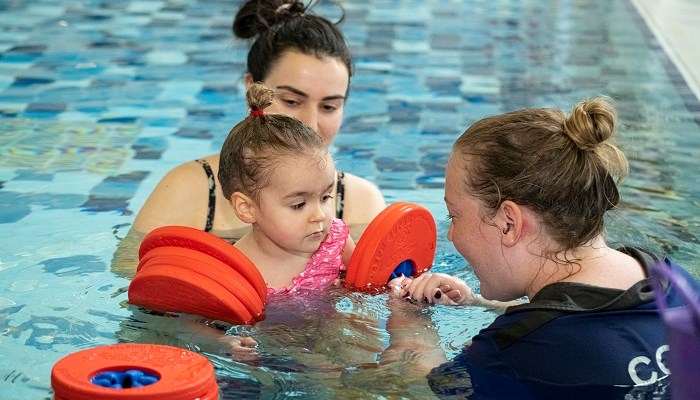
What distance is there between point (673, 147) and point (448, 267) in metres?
2.76

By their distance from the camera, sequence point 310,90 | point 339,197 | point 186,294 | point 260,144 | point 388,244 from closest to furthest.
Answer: point 186,294, point 260,144, point 388,244, point 310,90, point 339,197

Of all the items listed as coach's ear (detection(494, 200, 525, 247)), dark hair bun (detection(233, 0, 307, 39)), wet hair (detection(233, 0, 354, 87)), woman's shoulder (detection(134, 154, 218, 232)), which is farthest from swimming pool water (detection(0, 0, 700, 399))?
dark hair bun (detection(233, 0, 307, 39))

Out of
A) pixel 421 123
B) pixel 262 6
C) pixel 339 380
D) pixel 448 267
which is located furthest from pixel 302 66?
pixel 421 123

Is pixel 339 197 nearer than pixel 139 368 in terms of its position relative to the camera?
No

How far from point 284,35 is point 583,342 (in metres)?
2.27

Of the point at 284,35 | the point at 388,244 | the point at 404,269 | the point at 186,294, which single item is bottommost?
the point at 404,269

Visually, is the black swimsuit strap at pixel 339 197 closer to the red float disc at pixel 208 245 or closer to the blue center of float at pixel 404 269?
the blue center of float at pixel 404 269

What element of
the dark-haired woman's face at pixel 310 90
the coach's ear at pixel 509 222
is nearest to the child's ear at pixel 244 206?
the dark-haired woman's face at pixel 310 90

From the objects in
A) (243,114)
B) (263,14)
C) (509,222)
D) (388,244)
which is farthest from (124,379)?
(243,114)

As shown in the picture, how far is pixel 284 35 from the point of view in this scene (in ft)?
15.5

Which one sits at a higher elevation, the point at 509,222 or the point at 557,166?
the point at 557,166

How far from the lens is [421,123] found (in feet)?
25.1

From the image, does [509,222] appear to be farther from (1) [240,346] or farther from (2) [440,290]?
(1) [240,346]

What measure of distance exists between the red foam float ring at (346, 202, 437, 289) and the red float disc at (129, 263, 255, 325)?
23.1 inches
